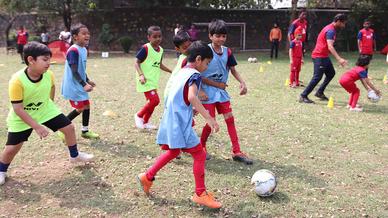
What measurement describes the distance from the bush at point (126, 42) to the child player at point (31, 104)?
826 inches

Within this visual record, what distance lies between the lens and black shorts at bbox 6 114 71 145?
4.36 metres

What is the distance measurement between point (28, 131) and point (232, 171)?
2370 mm

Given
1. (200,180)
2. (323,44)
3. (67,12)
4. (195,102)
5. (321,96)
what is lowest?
(321,96)

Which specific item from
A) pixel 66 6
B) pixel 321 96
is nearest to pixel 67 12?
pixel 66 6

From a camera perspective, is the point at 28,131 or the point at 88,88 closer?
the point at 28,131

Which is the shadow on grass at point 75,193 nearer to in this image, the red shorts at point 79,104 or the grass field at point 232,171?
the grass field at point 232,171

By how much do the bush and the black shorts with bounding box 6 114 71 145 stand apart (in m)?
21.1

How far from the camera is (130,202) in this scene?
416 centimetres

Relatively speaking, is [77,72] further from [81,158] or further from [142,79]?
[81,158]

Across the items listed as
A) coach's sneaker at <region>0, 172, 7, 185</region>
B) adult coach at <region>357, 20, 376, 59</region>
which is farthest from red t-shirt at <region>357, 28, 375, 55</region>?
coach's sneaker at <region>0, 172, 7, 185</region>

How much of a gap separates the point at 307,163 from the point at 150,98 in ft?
8.40

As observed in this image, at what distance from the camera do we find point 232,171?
4.96m

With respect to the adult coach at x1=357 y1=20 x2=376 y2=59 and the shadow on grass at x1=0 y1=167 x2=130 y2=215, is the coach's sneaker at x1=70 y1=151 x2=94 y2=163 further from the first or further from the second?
the adult coach at x1=357 y1=20 x2=376 y2=59

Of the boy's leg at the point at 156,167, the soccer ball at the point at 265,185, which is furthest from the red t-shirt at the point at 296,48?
the boy's leg at the point at 156,167
